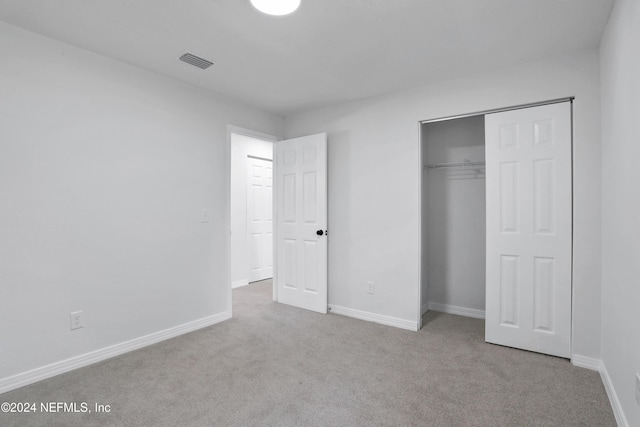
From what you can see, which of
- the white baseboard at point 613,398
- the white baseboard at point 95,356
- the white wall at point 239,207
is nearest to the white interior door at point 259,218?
the white wall at point 239,207

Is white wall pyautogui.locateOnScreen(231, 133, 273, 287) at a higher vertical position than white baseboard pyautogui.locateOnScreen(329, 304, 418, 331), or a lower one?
higher

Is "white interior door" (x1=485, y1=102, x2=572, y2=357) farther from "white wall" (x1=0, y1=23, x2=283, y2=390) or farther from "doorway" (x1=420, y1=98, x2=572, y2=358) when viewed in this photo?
"white wall" (x1=0, y1=23, x2=283, y2=390)

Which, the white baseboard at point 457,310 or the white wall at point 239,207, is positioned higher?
the white wall at point 239,207

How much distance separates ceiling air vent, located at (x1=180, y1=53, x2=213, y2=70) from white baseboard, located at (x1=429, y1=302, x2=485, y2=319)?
3.50m

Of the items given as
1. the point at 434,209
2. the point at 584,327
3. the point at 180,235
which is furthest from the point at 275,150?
the point at 584,327

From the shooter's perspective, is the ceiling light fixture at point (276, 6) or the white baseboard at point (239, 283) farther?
the white baseboard at point (239, 283)

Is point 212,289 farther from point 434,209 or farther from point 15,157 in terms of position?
point 434,209

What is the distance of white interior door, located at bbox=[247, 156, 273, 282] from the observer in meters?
5.29

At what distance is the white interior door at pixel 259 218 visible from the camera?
5.29 metres

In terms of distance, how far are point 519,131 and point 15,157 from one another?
3750 mm

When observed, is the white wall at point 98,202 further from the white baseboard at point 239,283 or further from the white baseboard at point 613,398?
the white baseboard at point 613,398

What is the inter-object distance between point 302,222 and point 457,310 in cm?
207

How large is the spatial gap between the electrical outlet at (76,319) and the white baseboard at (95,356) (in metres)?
0.22

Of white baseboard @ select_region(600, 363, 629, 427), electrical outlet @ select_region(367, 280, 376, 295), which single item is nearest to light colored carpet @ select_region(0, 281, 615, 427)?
white baseboard @ select_region(600, 363, 629, 427)
